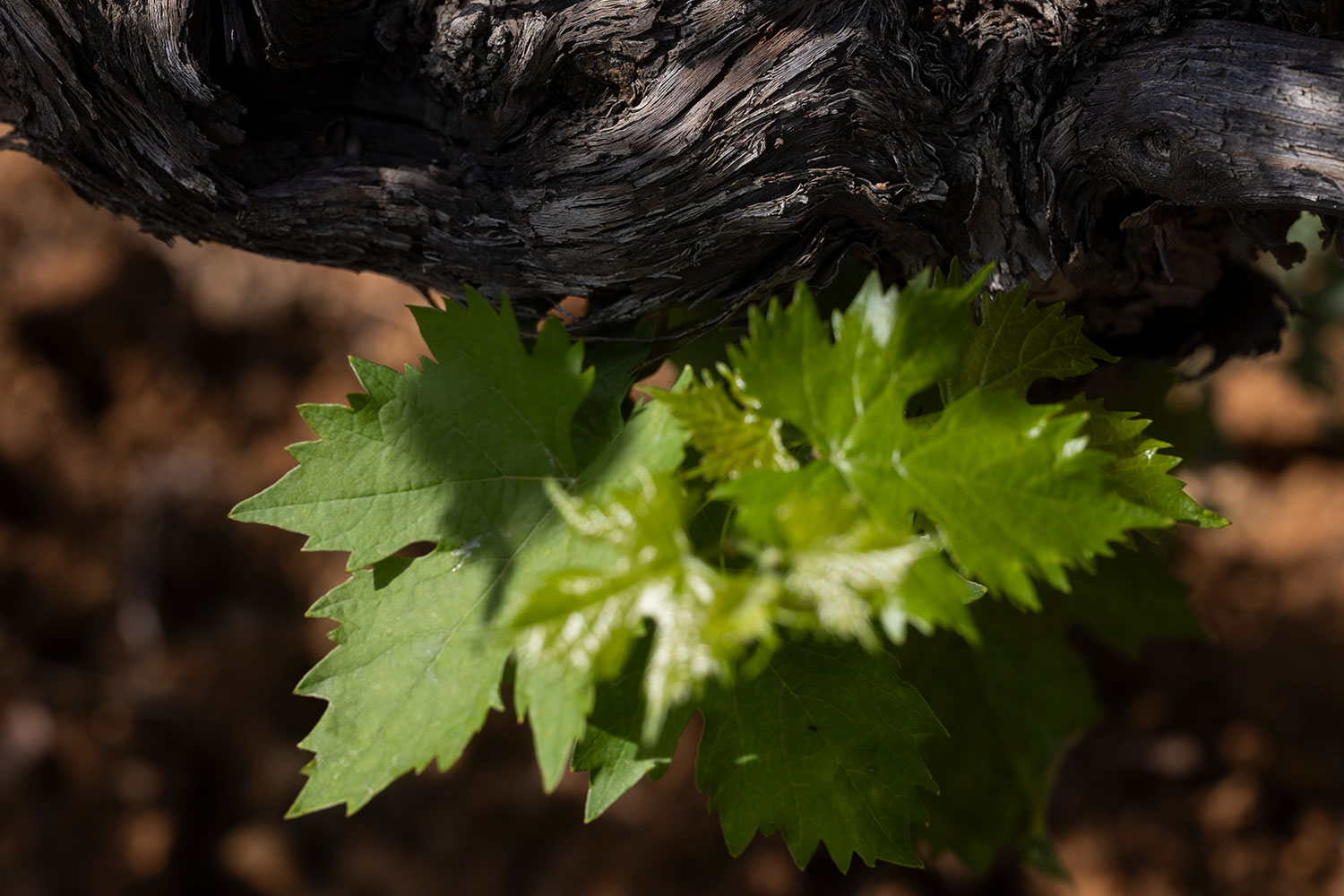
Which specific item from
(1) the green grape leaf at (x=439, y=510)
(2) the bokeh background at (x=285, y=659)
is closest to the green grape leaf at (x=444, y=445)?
(1) the green grape leaf at (x=439, y=510)

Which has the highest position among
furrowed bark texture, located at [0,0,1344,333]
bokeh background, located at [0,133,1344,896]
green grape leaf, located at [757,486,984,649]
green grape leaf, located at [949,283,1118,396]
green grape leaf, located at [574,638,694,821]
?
furrowed bark texture, located at [0,0,1344,333]

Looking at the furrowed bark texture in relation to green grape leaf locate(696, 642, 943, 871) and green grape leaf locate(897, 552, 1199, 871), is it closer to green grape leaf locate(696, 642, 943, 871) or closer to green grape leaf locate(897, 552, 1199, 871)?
green grape leaf locate(696, 642, 943, 871)

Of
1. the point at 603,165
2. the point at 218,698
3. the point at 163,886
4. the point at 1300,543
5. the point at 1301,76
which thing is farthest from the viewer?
the point at 1300,543

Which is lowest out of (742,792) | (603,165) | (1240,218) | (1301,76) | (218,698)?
(218,698)

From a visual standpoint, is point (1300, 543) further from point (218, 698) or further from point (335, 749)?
point (218, 698)

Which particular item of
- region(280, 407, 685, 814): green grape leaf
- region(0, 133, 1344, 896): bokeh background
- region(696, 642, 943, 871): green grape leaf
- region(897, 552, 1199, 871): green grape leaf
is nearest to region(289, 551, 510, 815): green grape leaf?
region(280, 407, 685, 814): green grape leaf

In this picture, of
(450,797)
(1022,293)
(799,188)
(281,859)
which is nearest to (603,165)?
(799,188)

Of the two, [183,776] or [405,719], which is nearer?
[405,719]
